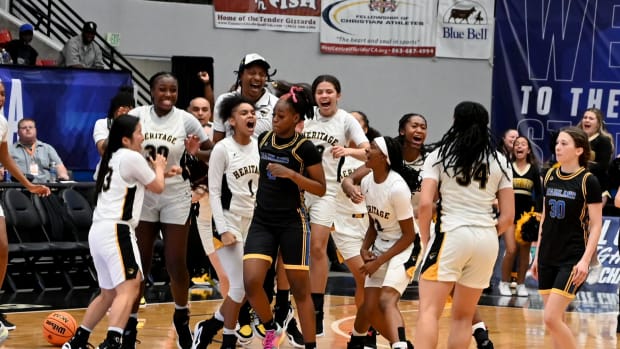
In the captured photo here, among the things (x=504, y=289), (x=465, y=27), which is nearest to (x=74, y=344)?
(x=504, y=289)

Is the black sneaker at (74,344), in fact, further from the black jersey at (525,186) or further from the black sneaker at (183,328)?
the black jersey at (525,186)

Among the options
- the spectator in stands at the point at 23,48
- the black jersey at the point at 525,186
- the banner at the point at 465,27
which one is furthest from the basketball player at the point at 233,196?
the banner at the point at 465,27

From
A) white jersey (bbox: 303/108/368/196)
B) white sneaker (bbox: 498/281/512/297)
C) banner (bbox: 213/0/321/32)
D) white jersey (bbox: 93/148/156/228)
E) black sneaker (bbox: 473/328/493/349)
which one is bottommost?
white sneaker (bbox: 498/281/512/297)

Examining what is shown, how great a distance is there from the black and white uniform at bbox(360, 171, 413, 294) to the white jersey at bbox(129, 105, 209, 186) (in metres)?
1.45

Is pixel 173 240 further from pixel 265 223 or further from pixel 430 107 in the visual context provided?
pixel 430 107

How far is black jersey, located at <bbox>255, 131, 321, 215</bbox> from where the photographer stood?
8.16 metres

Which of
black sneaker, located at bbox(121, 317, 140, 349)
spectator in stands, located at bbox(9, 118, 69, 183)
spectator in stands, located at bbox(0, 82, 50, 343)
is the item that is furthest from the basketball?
spectator in stands, located at bbox(9, 118, 69, 183)

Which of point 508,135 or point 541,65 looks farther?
point 541,65

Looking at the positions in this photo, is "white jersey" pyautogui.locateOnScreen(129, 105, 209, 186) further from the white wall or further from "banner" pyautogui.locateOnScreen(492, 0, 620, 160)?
"banner" pyautogui.locateOnScreen(492, 0, 620, 160)

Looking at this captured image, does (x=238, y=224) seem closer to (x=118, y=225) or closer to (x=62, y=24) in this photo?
(x=118, y=225)

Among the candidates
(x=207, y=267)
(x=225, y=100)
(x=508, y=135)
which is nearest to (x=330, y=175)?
(x=225, y=100)

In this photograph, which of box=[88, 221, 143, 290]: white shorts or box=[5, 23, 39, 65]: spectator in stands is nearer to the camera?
box=[88, 221, 143, 290]: white shorts

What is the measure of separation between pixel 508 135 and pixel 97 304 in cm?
801

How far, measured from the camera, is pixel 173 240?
8.77 m
